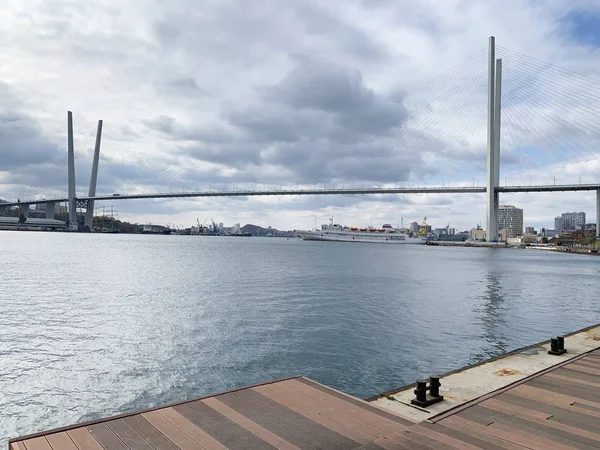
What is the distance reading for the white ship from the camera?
14550 cm

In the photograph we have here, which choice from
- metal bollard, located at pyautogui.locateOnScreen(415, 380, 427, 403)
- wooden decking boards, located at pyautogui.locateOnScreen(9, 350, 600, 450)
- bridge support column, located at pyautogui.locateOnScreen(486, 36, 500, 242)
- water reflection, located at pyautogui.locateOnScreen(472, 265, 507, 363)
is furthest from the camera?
bridge support column, located at pyautogui.locateOnScreen(486, 36, 500, 242)

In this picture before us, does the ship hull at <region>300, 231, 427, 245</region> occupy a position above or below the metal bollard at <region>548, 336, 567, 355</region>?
above

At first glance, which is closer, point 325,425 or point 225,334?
point 325,425

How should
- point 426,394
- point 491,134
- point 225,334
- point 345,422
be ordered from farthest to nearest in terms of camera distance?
point 491,134 < point 225,334 < point 426,394 < point 345,422

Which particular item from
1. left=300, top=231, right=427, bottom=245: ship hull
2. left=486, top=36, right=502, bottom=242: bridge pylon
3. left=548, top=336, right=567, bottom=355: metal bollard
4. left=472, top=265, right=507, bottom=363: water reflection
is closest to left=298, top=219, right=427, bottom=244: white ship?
left=300, top=231, right=427, bottom=245: ship hull

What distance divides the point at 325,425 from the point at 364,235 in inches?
5598

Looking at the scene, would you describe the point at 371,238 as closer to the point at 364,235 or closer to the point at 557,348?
the point at 364,235

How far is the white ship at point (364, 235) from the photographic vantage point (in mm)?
145500

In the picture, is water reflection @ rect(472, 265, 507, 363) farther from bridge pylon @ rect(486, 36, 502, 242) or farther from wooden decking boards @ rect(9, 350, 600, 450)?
bridge pylon @ rect(486, 36, 502, 242)

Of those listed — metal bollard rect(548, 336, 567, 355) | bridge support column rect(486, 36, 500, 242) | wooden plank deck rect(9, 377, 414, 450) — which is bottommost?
metal bollard rect(548, 336, 567, 355)

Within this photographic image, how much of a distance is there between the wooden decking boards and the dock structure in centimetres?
1

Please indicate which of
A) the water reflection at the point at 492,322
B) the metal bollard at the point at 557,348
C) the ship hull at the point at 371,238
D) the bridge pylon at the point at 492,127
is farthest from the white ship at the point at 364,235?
the metal bollard at the point at 557,348

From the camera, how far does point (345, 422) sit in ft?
16.9

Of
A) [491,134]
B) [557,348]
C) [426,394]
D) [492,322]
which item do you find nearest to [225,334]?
[426,394]
